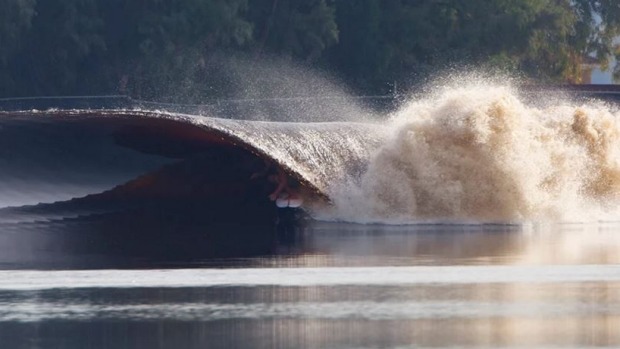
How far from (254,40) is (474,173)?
27.8m

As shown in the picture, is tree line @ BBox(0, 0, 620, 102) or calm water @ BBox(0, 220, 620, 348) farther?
tree line @ BBox(0, 0, 620, 102)

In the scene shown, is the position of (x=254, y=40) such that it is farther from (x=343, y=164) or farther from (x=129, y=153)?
(x=129, y=153)

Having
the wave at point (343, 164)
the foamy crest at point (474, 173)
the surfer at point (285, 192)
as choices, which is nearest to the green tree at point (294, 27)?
the wave at point (343, 164)

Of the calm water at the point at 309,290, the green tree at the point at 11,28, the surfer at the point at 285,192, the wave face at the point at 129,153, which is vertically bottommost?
the calm water at the point at 309,290

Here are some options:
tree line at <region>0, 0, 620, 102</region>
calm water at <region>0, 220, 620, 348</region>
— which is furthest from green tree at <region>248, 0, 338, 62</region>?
calm water at <region>0, 220, 620, 348</region>

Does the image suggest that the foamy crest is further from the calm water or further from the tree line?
the tree line

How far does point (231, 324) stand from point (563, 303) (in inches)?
109

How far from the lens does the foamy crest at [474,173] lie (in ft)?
84.4

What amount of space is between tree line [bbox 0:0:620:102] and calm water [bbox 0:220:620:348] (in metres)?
27.7

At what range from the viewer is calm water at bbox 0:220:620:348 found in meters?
13.4

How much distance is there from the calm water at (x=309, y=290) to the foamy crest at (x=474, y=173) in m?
3.16

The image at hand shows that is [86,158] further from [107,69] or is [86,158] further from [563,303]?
[107,69]

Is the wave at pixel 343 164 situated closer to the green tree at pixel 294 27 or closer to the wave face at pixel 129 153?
the wave face at pixel 129 153

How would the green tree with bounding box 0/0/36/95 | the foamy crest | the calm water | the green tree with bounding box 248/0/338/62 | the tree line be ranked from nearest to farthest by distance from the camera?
the calm water < the foamy crest < the green tree with bounding box 0/0/36/95 < the tree line < the green tree with bounding box 248/0/338/62
